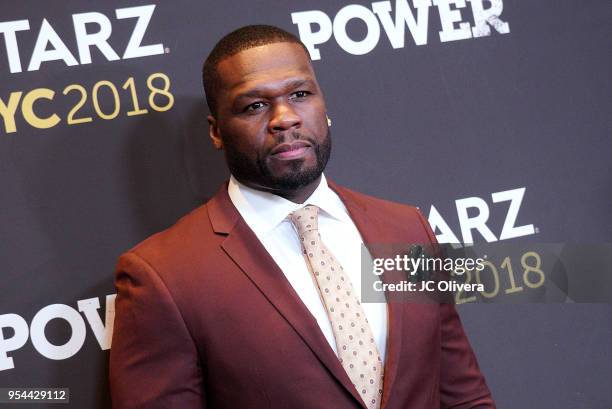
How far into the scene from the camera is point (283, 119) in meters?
1.84

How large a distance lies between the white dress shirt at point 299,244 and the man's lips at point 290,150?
111 mm

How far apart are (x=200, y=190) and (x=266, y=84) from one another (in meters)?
0.49

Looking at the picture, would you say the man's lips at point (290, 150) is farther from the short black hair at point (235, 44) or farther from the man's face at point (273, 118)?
the short black hair at point (235, 44)

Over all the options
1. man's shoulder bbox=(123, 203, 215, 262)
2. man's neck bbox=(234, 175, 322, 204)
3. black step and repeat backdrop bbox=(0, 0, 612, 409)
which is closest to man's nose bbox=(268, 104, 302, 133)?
man's neck bbox=(234, 175, 322, 204)

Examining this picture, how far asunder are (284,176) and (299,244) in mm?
160

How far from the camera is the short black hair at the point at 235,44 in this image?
1.91 m

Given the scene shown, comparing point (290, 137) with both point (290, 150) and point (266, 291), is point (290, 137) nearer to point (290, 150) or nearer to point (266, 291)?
point (290, 150)

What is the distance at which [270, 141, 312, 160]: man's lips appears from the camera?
6.05 ft

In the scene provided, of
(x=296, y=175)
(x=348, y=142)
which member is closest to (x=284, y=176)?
(x=296, y=175)

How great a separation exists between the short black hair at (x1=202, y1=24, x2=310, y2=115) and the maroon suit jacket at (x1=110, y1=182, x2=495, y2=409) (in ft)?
1.00

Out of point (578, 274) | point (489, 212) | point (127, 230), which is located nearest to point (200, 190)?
point (127, 230)

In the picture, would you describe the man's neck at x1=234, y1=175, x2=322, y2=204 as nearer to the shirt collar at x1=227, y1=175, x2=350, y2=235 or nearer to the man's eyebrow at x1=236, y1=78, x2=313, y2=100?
the shirt collar at x1=227, y1=175, x2=350, y2=235

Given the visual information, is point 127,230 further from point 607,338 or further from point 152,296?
point 607,338

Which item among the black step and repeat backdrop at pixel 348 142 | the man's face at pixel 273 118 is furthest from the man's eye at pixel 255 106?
the black step and repeat backdrop at pixel 348 142
